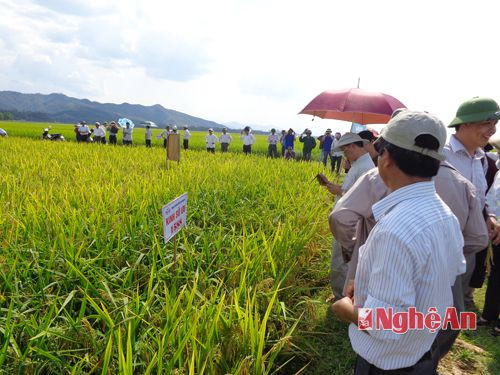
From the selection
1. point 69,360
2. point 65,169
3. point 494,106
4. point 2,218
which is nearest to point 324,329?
point 69,360

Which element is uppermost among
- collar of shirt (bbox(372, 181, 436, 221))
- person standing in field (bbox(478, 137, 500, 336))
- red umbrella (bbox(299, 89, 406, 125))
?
red umbrella (bbox(299, 89, 406, 125))

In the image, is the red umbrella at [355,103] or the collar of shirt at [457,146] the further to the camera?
the red umbrella at [355,103]

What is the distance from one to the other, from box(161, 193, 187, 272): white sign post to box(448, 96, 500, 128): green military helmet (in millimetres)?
1721

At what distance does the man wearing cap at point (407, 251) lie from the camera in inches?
35.0

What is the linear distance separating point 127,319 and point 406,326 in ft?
3.57

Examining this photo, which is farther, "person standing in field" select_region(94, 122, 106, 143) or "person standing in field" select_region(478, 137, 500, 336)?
"person standing in field" select_region(94, 122, 106, 143)

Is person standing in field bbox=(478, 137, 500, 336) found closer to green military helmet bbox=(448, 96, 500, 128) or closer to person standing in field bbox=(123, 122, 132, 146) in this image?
green military helmet bbox=(448, 96, 500, 128)

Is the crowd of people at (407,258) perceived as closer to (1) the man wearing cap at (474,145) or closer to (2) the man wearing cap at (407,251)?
(2) the man wearing cap at (407,251)

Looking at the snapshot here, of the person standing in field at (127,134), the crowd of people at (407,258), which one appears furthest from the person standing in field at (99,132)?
the crowd of people at (407,258)

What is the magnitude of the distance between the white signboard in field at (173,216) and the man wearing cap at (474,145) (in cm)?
170

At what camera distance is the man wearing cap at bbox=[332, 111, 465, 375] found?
2.92 ft

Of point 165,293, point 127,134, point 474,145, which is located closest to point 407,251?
point 165,293

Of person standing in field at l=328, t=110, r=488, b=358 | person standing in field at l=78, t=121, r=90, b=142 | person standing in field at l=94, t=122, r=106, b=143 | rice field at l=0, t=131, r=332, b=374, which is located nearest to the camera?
rice field at l=0, t=131, r=332, b=374

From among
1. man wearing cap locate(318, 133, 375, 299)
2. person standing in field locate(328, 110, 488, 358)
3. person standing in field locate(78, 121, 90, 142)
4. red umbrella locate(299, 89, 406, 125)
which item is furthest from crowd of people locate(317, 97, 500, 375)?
person standing in field locate(78, 121, 90, 142)
